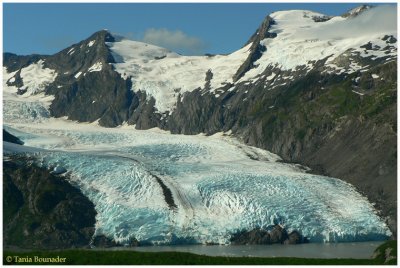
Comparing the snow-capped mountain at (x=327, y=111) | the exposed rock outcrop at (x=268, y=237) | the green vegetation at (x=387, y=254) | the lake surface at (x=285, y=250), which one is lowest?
the lake surface at (x=285, y=250)

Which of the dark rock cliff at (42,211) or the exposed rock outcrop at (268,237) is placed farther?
the dark rock cliff at (42,211)

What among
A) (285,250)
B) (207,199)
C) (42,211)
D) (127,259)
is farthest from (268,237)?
(127,259)

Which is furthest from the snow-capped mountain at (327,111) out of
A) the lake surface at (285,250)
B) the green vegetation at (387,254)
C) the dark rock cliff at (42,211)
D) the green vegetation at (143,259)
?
the green vegetation at (143,259)

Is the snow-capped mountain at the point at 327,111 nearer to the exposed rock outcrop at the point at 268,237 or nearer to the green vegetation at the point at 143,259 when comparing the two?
the exposed rock outcrop at the point at 268,237

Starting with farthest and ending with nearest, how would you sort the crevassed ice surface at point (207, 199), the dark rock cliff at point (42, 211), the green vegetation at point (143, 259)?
the crevassed ice surface at point (207, 199), the dark rock cliff at point (42, 211), the green vegetation at point (143, 259)

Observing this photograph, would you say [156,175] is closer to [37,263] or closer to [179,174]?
[179,174]

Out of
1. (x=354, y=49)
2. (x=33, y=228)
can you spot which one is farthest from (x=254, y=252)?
(x=354, y=49)
